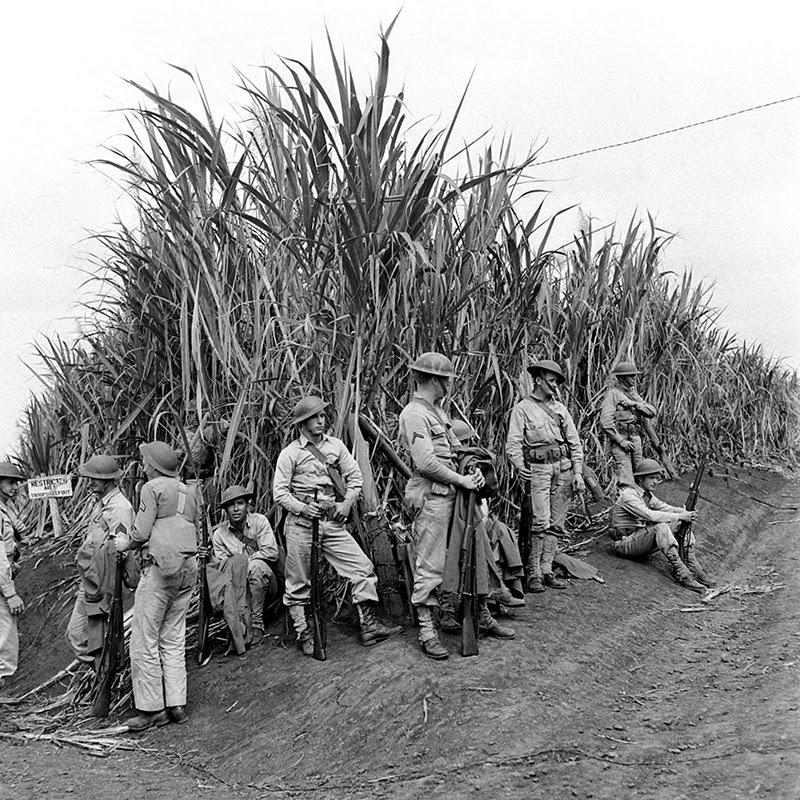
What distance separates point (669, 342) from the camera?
979 cm

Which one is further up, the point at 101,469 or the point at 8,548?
the point at 101,469

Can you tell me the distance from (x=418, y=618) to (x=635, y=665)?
4.54 feet

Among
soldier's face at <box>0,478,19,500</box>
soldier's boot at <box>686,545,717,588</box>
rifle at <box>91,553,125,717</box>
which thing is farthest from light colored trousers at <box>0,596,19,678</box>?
soldier's boot at <box>686,545,717,588</box>

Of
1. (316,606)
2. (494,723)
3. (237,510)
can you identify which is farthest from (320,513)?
(494,723)

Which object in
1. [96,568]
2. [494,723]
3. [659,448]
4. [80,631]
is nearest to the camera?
[494,723]

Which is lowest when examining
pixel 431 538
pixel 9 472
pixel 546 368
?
pixel 431 538

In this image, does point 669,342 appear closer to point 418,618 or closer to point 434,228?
point 434,228

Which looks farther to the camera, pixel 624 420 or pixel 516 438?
pixel 624 420

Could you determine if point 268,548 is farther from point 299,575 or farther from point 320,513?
point 320,513

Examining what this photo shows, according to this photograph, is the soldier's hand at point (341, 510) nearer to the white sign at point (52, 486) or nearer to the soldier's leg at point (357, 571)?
the soldier's leg at point (357, 571)

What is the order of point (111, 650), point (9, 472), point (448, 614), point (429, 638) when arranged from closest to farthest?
point (429, 638), point (111, 650), point (448, 614), point (9, 472)

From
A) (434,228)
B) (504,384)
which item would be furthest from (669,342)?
(434,228)

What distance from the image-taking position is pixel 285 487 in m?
4.99

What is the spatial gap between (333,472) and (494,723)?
1.73m
